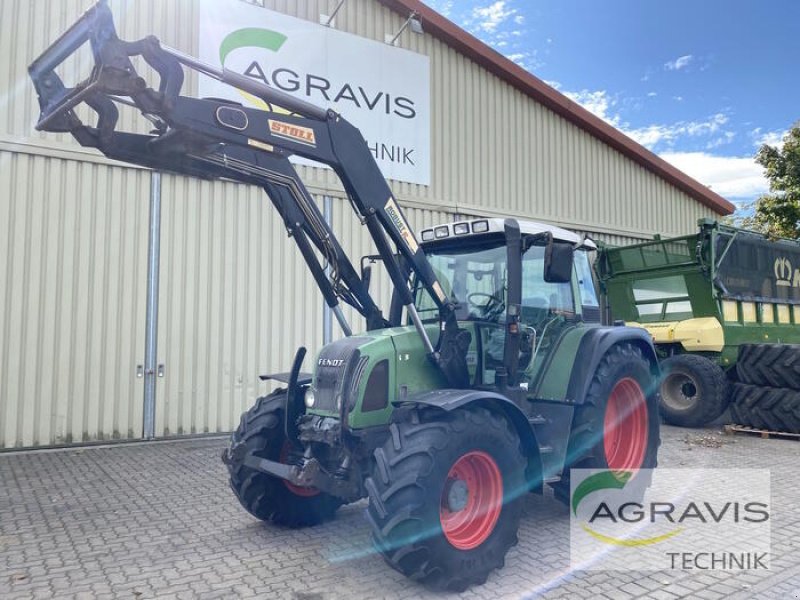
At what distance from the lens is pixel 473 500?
13.1 feet

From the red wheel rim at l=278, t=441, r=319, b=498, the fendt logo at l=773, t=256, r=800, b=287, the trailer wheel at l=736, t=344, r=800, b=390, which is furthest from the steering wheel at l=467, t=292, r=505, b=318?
the fendt logo at l=773, t=256, r=800, b=287

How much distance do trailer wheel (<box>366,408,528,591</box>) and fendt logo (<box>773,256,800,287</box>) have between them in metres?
9.21

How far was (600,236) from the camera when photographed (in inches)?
542

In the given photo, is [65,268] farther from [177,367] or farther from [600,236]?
[600,236]

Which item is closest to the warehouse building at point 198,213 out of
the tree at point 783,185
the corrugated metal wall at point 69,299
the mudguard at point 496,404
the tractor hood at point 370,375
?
the corrugated metal wall at point 69,299

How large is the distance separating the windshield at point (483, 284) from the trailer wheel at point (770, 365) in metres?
5.35

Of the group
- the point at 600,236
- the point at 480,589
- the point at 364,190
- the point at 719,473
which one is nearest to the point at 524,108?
the point at 600,236

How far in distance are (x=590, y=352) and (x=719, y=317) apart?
598 cm

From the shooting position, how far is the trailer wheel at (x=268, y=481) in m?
4.66

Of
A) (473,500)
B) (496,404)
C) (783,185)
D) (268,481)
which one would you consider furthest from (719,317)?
(783,185)

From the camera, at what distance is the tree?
1892 centimetres

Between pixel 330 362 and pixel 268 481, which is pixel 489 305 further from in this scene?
pixel 268 481

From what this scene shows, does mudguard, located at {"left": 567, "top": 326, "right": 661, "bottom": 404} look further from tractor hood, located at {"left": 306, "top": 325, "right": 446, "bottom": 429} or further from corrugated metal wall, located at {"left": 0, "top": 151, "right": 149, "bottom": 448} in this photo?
corrugated metal wall, located at {"left": 0, "top": 151, "right": 149, "bottom": 448}

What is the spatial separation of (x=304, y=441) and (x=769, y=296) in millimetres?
9647
